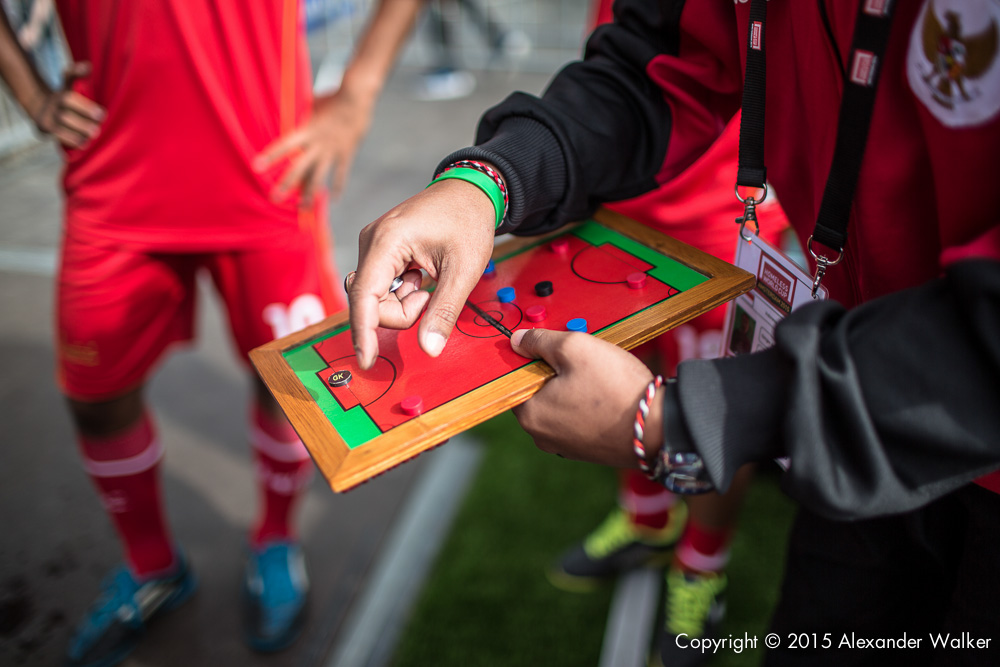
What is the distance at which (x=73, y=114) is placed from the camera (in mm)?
1285

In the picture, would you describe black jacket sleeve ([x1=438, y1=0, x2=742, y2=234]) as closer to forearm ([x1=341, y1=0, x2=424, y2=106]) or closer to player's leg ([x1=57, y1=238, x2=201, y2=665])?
forearm ([x1=341, y1=0, x2=424, y2=106])

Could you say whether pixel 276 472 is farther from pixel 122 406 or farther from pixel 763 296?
pixel 763 296

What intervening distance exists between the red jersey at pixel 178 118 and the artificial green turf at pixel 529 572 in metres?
0.92

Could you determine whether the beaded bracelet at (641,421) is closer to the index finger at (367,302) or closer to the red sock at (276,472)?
the index finger at (367,302)

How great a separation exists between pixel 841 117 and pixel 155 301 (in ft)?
4.21

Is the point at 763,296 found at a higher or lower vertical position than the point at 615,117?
lower

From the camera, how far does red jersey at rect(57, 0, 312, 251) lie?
4.09ft

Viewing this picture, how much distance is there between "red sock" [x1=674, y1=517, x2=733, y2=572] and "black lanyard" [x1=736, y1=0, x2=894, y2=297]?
0.86 m

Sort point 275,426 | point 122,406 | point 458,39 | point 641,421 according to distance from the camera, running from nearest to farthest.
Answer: point 641,421 → point 122,406 → point 275,426 → point 458,39

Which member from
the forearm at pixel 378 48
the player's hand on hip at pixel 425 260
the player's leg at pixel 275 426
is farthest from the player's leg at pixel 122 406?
the player's hand on hip at pixel 425 260

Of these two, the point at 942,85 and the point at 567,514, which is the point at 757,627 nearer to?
the point at 567,514

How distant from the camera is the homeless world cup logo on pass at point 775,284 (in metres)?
0.88

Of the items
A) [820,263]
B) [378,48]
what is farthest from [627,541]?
[378,48]

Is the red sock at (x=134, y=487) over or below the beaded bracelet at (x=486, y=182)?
below
